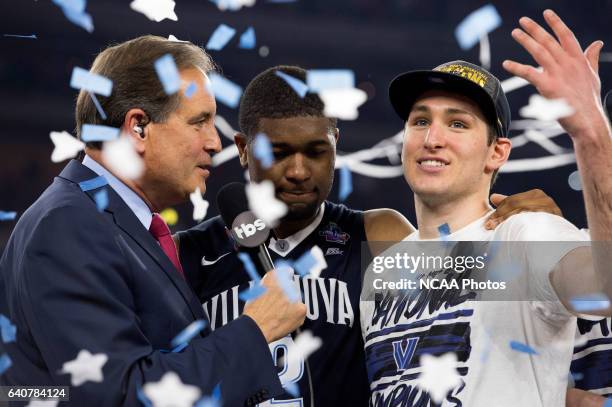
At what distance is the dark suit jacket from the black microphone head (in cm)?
24

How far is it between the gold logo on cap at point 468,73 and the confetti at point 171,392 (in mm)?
876

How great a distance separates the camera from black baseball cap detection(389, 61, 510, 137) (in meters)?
1.75

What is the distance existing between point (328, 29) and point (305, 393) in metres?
2.94

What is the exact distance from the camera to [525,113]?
4723mm

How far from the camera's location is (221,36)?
173 inches

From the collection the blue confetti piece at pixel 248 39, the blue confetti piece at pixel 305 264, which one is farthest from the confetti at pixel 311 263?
the blue confetti piece at pixel 248 39

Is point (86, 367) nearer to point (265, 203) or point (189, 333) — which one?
point (189, 333)

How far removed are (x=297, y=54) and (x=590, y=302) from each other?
3289 mm

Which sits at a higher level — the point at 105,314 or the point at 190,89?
the point at 190,89

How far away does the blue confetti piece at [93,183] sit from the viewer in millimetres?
1549

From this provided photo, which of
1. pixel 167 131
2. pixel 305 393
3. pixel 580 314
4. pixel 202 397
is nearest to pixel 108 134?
pixel 167 131

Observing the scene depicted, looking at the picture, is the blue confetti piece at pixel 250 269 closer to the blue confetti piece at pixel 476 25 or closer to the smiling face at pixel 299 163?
the smiling face at pixel 299 163

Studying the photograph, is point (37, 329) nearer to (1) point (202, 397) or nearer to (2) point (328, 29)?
(1) point (202, 397)

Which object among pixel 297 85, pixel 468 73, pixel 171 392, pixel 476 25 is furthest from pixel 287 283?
pixel 476 25
